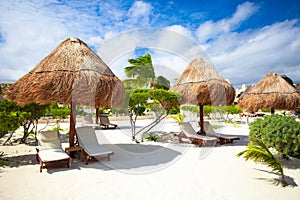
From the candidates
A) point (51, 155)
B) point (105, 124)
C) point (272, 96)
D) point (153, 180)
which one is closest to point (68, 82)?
point (51, 155)

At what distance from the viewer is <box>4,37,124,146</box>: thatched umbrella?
507cm

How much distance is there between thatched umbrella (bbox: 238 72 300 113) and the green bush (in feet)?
12.3

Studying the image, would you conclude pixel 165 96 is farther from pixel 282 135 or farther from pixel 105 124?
pixel 105 124

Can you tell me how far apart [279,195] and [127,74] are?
23160 mm

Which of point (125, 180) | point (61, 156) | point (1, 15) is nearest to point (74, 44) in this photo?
point (61, 156)

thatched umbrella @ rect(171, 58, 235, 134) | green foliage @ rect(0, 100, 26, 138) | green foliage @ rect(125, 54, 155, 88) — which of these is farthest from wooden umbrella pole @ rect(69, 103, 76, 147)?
green foliage @ rect(125, 54, 155, 88)

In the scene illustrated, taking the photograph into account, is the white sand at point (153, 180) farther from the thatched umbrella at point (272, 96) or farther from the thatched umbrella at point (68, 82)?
the thatched umbrella at point (272, 96)

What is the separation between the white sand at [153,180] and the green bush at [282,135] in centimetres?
56

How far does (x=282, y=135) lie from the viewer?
4.60 meters

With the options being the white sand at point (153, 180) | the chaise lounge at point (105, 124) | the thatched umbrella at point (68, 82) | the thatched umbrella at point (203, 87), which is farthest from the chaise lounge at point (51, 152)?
the chaise lounge at point (105, 124)

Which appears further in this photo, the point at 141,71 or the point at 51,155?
the point at 141,71

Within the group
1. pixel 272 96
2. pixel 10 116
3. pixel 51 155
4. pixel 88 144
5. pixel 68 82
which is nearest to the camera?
pixel 51 155

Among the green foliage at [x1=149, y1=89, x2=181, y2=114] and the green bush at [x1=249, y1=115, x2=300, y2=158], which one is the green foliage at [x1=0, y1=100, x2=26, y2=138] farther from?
the green bush at [x1=249, y1=115, x2=300, y2=158]

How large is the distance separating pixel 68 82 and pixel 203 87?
17.5 feet
